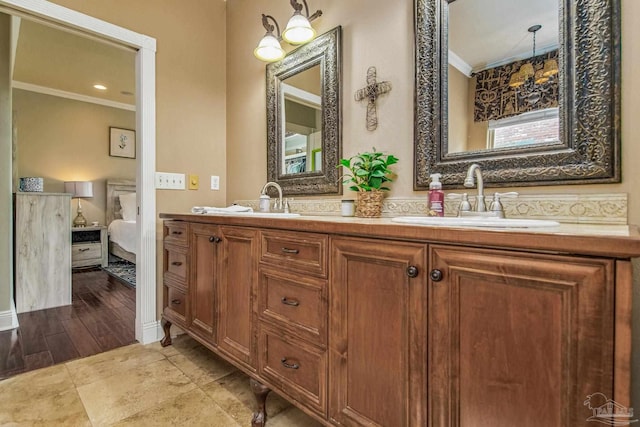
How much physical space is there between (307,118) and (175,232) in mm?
1118

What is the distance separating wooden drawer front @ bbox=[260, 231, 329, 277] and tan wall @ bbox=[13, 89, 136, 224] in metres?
5.26

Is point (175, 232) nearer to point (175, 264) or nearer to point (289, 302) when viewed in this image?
point (175, 264)

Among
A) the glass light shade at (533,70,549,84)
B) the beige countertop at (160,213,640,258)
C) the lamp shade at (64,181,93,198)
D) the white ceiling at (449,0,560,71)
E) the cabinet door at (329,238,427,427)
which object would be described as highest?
the white ceiling at (449,0,560,71)

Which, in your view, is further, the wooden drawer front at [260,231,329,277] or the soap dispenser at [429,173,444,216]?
the soap dispenser at [429,173,444,216]

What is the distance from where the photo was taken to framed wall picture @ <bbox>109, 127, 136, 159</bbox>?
5391 millimetres

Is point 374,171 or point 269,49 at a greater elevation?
point 269,49

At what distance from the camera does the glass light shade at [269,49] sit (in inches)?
76.0

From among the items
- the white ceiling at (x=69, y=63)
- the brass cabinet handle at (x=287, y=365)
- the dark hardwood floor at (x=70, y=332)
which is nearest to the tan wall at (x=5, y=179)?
the dark hardwood floor at (x=70, y=332)

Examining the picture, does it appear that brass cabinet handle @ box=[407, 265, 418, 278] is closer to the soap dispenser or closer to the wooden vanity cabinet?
the wooden vanity cabinet

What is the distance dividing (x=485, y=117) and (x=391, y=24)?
68cm

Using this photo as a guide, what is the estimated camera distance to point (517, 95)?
1180 mm

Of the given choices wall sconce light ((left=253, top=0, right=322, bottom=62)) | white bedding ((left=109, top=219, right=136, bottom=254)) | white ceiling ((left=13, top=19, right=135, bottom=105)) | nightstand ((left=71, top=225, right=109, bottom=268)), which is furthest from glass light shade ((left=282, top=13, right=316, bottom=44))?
nightstand ((left=71, top=225, right=109, bottom=268))

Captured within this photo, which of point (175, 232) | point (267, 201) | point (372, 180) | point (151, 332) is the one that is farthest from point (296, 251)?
point (151, 332)

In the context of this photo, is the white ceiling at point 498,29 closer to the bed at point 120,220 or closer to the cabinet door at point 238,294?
the cabinet door at point 238,294
